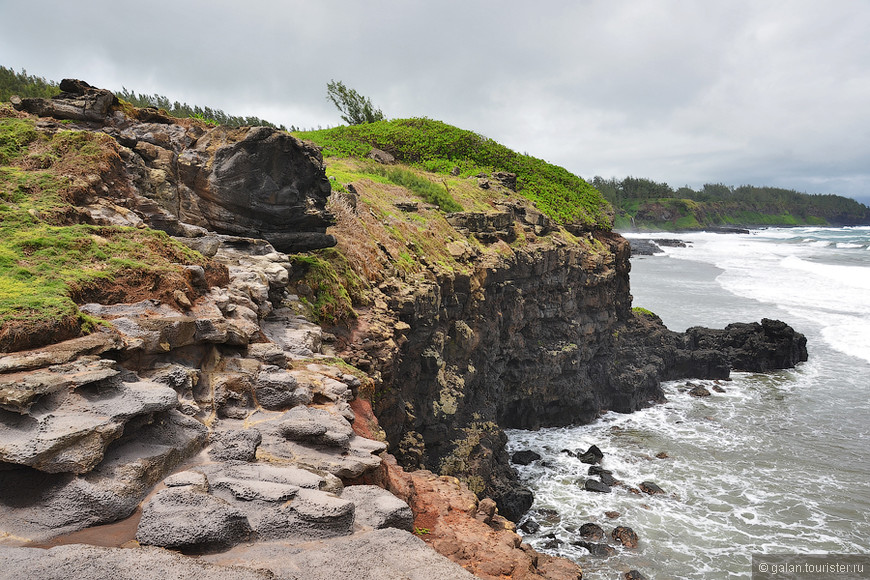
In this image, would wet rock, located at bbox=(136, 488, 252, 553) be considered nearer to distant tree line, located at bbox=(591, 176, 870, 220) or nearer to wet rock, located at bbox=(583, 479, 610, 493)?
wet rock, located at bbox=(583, 479, 610, 493)

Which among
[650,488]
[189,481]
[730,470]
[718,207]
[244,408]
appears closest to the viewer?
[189,481]

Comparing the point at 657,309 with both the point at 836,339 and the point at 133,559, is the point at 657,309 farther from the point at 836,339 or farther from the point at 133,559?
the point at 133,559

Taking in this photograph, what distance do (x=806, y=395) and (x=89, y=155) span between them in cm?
3204

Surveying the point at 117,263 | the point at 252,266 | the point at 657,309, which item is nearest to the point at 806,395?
the point at 657,309

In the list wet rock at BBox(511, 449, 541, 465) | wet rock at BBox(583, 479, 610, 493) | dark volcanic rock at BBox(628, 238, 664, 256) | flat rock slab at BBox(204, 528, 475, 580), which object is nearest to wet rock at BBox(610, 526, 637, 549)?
wet rock at BBox(583, 479, 610, 493)

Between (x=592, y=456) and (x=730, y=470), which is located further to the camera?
(x=592, y=456)

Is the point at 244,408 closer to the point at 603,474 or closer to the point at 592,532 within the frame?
the point at 592,532

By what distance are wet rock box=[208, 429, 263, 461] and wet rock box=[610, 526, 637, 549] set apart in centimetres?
1341

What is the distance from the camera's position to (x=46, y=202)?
805 centimetres

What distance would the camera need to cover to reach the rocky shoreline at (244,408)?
13.8ft

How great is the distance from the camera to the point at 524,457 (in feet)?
67.4

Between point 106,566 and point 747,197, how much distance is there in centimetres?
19931

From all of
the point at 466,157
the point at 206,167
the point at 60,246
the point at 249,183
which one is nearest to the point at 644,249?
the point at 466,157

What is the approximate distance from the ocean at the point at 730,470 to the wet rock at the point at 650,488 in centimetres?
30
